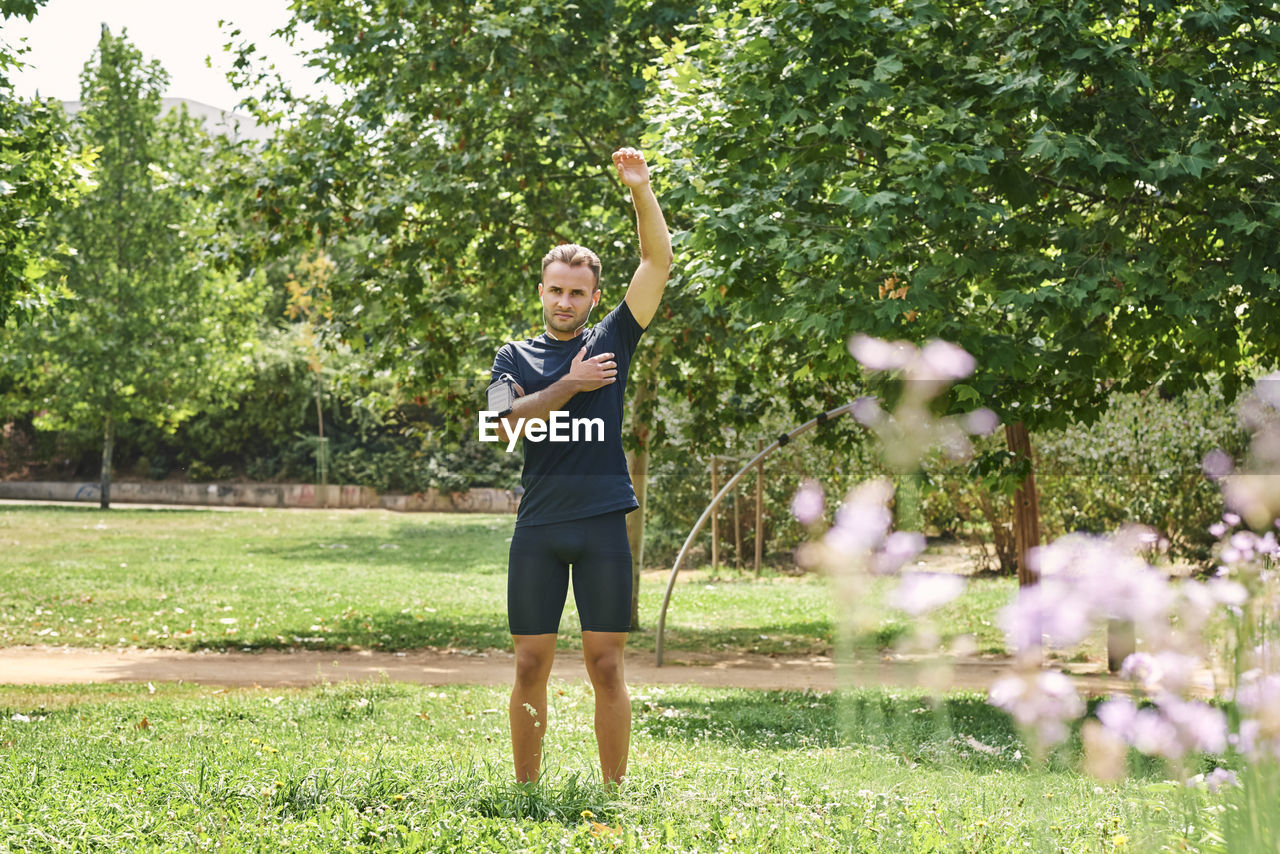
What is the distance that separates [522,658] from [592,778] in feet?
2.42

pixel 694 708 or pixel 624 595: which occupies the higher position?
pixel 624 595

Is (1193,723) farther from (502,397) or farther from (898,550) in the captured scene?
(502,397)

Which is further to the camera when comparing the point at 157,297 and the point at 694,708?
the point at 157,297

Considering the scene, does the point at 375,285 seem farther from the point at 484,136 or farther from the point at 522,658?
the point at 522,658

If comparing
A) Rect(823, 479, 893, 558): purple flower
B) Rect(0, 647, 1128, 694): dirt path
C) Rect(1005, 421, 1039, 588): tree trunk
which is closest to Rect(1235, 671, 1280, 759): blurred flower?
Rect(823, 479, 893, 558): purple flower

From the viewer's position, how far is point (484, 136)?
10.9 meters

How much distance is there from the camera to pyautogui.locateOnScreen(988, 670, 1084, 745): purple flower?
1820 mm

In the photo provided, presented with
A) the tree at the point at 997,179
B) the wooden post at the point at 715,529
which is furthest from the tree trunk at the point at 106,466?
the tree at the point at 997,179

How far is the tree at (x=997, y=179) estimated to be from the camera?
21.0ft

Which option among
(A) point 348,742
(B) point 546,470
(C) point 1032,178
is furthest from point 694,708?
(B) point 546,470

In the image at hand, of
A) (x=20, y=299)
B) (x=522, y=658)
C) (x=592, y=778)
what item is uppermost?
(x=20, y=299)

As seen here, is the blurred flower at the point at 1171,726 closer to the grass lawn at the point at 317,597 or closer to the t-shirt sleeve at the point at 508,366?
the t-shirt sleeve at the point at 508,366

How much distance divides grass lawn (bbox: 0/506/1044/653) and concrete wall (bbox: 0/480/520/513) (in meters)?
10.2

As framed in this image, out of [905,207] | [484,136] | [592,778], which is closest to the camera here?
[592,778]
